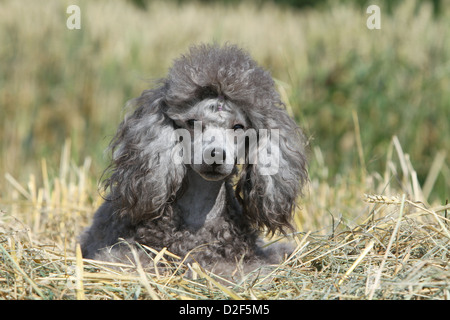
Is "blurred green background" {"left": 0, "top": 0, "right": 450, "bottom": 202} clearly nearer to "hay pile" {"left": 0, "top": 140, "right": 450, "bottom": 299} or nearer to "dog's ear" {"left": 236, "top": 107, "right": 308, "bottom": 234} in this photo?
"dog's ear" {"left": 236, "top": 107, "right": 308, "bottom": 234}

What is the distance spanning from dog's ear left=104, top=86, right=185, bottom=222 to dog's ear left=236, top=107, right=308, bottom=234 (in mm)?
376

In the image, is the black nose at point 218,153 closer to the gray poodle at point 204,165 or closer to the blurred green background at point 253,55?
the gray poodle at point 204,165

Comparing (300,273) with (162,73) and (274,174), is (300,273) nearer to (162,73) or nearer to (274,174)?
(274,174)

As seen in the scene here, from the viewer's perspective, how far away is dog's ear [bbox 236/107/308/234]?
9.81 ft

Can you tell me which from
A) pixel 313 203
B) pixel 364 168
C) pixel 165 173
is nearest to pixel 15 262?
pixel 165 173

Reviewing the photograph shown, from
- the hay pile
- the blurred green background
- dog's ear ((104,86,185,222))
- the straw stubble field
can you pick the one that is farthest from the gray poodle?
the blurred green background

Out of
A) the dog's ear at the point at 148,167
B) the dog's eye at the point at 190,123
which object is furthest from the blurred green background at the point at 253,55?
the dog's eye at the point at 190,123

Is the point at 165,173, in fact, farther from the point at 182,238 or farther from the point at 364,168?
the point at 364,168

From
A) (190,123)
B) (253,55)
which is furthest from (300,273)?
(253,55)

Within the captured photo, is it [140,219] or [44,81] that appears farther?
[44,81]

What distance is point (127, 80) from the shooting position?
6883 mm

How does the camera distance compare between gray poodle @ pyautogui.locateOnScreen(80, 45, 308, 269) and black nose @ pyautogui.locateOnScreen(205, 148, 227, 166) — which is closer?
black nose @ pyautogui.locateOnScreen(205, 148, 227, 166)

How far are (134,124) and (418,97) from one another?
414 centimetres

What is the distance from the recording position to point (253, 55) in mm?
6980
